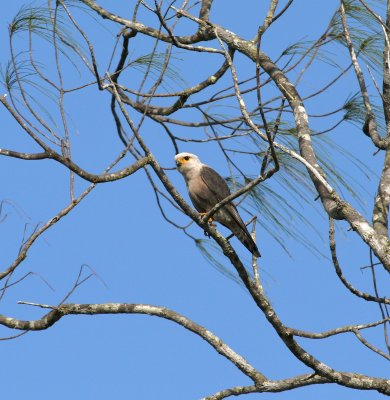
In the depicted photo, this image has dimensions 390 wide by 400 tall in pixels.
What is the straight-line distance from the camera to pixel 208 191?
5500 mm

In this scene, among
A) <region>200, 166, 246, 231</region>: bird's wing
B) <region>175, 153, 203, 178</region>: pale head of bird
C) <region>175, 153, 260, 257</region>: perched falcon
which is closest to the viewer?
<region>175, 153, 260, 257</region>: perched falcon

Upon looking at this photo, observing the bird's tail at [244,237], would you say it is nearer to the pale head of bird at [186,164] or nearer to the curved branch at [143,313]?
the pale head of bird at [186,164]

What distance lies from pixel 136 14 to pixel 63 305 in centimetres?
175

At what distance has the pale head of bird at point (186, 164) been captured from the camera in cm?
578

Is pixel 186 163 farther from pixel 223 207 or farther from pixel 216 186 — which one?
pixel 223 207

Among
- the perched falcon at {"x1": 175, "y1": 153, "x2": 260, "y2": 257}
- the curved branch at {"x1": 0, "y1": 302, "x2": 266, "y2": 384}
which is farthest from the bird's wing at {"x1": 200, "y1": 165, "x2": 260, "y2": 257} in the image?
the curved branch at {"x1": 0, "y1": 302, "x2": 266, "y2": 384}

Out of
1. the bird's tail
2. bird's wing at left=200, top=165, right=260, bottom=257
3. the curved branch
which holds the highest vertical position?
bird's wing at left=200, top=165, right=260, bottom=257

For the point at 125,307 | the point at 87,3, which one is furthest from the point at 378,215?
the point at 87,3

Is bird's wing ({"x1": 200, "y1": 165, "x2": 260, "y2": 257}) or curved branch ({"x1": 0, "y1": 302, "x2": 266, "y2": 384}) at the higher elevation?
bird's wing ({"x1": 200, "y1": 165, "x2": 260, "y2": 257})

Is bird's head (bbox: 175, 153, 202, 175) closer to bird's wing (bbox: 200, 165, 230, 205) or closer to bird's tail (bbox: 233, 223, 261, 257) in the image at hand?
bird's wing (bbox: 200, 165, 230, 205)

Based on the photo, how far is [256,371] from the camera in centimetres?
347

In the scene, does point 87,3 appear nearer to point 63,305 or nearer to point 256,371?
point 63,305

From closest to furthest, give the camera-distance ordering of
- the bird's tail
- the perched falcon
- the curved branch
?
the curved branch
the bird's tail
the perched falcon

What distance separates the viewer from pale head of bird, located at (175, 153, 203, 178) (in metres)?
5.78
